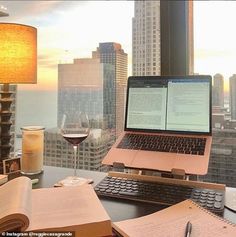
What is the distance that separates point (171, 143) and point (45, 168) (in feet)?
2.04

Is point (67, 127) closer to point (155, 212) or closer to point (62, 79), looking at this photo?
point (155, 212)

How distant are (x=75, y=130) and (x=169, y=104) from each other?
1.39 feet

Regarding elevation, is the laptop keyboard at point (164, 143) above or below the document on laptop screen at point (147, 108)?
below

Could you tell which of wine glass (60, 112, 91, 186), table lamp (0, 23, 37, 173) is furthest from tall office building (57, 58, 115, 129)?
wine glass (60, 112, 91, 186)

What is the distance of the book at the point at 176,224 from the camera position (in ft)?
2.13

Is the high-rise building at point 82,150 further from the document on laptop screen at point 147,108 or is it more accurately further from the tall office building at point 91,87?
the document on laptop screen at point 147,108

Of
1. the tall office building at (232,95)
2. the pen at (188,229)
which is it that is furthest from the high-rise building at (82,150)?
the pen at (188,229)

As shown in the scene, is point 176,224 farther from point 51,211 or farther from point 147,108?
point 147,108

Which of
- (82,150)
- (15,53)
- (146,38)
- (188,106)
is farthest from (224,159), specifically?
(15,53)

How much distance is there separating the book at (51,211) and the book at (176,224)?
0.08m

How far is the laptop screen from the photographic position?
1.17m

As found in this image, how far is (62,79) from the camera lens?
1.80m

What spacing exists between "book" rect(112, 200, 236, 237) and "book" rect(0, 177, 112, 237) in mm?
75

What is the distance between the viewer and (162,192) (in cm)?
92
